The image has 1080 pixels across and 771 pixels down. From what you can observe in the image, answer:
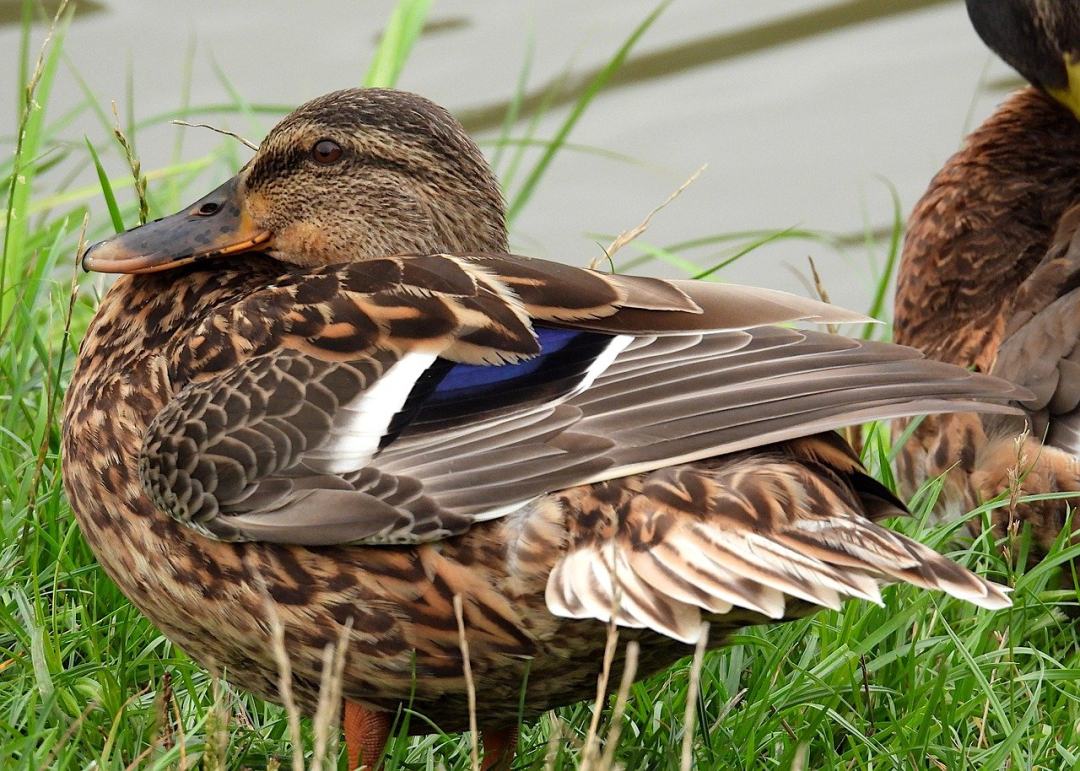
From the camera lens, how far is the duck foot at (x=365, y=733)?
2934mm

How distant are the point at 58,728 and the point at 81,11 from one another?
5387 millimetres

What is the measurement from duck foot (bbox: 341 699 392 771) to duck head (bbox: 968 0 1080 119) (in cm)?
274

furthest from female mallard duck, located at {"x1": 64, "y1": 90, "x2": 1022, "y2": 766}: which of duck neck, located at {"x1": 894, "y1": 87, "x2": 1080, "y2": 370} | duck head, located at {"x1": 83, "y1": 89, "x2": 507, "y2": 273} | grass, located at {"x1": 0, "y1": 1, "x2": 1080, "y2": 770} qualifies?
duck neck, located at {"x1": 894, "y1": 87, "x2": 1080, "y2": 370}

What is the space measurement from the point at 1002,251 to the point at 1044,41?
1.98ft

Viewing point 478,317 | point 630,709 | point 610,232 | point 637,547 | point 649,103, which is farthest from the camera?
point 649,103

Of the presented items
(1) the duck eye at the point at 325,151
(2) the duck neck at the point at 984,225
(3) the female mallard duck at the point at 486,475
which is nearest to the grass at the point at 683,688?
(3) the female mallard duck at the point at 486,475

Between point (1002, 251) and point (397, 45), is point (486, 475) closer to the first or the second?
point (1002, 251)

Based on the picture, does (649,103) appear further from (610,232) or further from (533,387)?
(533,387)

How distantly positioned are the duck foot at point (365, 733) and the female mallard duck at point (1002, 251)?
63.8 inches

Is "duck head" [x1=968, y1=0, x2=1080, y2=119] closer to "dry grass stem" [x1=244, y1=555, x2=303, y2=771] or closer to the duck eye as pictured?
the duck eye

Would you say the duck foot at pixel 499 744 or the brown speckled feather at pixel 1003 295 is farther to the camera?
the brown speckled feather at pixel 1003 295

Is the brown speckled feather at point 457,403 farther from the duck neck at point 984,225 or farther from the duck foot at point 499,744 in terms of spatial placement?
the duck neck at point 984,225

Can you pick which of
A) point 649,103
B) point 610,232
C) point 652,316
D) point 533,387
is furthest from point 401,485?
point 649,103

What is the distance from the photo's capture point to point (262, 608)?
2750 millimetres
